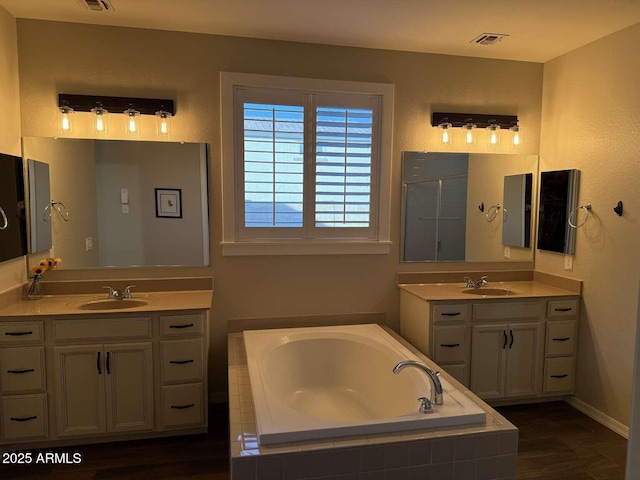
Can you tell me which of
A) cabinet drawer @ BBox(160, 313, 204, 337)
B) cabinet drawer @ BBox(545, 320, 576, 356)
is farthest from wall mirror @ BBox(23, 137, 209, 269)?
cabinet drawer @ BBox(545, 320, 576, 356)

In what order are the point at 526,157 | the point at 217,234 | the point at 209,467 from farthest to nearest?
the point at 526,157 → the point at 217,234 → the point at 209,467

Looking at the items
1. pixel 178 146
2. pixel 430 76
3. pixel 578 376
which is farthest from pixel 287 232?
pixel 578 376

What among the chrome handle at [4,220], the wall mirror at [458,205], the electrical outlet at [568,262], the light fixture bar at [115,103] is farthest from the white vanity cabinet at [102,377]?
the electrical outlet at [568,262]

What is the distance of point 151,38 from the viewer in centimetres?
283

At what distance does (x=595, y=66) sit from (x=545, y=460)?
8.51 feet

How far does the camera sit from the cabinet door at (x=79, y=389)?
242cm

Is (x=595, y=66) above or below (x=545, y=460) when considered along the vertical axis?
above

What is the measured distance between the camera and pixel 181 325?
8.33 ft

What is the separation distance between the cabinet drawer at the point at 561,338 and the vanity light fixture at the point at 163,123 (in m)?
3.01

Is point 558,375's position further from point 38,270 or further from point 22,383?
point 38,270

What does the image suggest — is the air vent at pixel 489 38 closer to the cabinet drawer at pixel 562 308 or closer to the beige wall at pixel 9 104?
the cabinet drawer at pixel 562 308

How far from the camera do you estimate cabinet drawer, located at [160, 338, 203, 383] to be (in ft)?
8.30

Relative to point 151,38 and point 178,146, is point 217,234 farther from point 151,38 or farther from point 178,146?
point 151,38

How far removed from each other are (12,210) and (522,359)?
11.4ft
